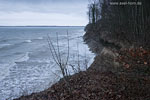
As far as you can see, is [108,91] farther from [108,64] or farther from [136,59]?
[108,64]

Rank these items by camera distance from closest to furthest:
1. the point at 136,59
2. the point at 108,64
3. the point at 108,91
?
1. the point at 108,91
2. the point at 136,59
3. the point at 108,64

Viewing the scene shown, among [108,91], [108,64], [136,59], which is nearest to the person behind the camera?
[108,91]

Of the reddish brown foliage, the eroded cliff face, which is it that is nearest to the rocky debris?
the reddish brown foliage

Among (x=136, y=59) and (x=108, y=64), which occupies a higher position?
(x=136, y=59)

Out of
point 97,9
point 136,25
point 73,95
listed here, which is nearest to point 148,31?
point 136,25

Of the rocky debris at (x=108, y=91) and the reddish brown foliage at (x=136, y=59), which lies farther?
the reddish brown foliage at (x=136, y=59)

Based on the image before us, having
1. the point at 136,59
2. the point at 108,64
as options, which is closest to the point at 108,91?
the point at 136,59

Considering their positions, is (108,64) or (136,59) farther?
(108,64)

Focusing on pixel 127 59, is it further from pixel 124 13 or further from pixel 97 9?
pixel 97 9

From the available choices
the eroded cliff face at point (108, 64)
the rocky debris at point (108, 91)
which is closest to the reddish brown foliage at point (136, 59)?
the rocky debris at point (108, 91)

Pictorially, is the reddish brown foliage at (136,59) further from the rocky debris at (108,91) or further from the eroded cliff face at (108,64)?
the eroded cliff face at (108,64)

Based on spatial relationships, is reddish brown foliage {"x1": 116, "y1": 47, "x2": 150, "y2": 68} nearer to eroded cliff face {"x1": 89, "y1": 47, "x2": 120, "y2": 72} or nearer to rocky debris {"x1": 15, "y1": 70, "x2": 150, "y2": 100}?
rocky debris {"x1": 15, "y1": 70, "x2": 150, "y2": 100}

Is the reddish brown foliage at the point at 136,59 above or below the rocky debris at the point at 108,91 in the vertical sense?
above

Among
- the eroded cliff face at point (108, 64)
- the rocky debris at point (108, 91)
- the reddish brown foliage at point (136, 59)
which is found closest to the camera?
the rocky debris at point (108, 91)
